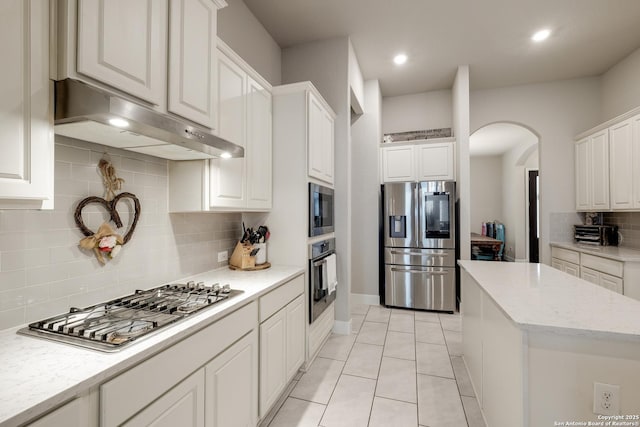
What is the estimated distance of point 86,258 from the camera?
1416 millimetres

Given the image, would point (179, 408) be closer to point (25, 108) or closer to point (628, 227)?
point (25, 108)

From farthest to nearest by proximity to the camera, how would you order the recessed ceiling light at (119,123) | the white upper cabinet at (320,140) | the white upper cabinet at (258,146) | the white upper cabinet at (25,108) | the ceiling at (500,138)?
the ceiling at (500,138) → the white upper cabinet at (320,140) → the white upper cabinet at (258,146) → the recessed ceiling light at (119,123) → the white upper cabinet at (25,108)

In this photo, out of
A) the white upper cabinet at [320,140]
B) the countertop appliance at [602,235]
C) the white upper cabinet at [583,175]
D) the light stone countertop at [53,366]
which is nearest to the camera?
the light stone countertop at [53,366]

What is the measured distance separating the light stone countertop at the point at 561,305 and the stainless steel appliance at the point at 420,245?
1.84 m

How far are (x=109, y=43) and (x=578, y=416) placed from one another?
7.63ft

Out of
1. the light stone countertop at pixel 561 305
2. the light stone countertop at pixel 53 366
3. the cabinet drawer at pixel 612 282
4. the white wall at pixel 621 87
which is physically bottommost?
the cabinet drawer at pixel 612 282

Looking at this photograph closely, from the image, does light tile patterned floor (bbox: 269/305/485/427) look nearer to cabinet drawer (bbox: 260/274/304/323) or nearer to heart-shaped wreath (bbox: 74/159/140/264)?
cabinet drawer (bbox: 260/274/304/323)

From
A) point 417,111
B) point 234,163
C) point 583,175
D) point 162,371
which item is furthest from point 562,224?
point 162,371

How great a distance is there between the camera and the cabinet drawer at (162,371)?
0.89 m

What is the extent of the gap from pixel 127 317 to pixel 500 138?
7.69 m

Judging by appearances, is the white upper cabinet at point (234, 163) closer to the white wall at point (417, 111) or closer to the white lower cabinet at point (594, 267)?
the white wall at point (417, 111)

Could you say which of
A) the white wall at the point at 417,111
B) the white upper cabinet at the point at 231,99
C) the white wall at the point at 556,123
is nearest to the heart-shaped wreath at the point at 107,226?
the white upper cabinet at the point at 231,99

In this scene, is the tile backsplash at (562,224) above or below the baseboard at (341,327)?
above

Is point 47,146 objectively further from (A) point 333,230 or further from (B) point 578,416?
(A) point 333,230
